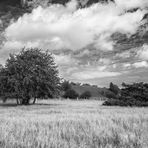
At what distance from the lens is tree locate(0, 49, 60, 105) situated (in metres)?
34.4

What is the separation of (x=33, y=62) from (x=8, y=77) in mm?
4996

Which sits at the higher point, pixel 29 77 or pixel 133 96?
pixel 29 77

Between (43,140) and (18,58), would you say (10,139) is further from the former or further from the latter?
(18,58)

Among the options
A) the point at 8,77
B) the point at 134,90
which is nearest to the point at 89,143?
the point at 134,90

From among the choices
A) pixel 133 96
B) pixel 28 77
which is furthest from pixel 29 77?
pixel 133 96

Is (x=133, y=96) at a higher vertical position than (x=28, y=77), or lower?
lower

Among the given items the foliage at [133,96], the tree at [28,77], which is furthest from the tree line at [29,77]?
the foliage at [133,96]

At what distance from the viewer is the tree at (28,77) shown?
113 feet

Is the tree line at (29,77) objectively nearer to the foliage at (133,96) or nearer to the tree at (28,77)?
the tree at (28,77)

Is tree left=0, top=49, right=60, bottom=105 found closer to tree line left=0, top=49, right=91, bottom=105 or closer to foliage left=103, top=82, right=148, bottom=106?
tree line left=0, top=49, right=91, bottom=105

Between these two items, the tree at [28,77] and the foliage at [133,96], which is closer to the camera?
the foliage at [133,96]

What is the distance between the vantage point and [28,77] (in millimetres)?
34156

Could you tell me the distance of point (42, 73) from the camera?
3619cm

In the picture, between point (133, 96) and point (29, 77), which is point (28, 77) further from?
point (133, 96)
